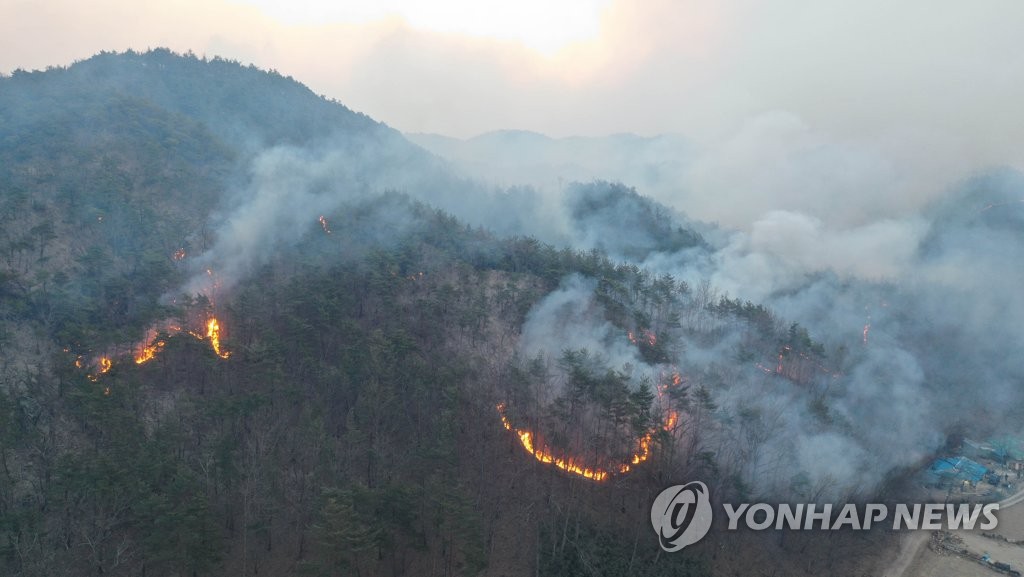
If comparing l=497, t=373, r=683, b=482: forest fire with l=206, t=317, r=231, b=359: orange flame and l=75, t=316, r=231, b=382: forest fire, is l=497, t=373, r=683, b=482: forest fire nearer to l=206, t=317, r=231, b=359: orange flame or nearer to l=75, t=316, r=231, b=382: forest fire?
l=206, t=317, r=231, b=359: orange flame

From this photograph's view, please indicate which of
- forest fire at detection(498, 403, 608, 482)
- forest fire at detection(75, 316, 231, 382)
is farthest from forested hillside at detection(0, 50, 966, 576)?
forest fire at detection(75, 316, 231, 382)

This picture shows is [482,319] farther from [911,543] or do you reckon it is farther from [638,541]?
[911,543]

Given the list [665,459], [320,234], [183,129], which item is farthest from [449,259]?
[183,129]

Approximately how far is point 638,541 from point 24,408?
133ft

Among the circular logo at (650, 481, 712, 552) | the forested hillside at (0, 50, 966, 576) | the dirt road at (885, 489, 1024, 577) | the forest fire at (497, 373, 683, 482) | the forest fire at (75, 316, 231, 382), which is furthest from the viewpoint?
the forest fire at (75, 316, 231, 382)

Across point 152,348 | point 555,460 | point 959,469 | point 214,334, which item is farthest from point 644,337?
point 152,348

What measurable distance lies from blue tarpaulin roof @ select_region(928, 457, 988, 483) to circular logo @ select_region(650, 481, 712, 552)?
30401 millimetres

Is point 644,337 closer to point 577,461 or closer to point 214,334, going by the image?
point 577,461

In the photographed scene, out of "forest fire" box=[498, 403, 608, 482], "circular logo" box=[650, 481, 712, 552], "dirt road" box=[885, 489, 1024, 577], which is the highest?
"forest fire" box=[498, 403, 608, 482]

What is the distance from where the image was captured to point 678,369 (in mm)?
52250

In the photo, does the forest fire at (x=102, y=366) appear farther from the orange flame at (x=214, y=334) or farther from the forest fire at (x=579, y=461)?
the forest fire at (x=579, y=461)

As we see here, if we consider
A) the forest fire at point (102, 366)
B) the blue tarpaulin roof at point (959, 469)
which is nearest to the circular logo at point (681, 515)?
the blue tarpaulin roof at point (959, 469)

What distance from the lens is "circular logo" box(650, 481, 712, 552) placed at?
37750 mm

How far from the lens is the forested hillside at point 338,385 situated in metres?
32.3
